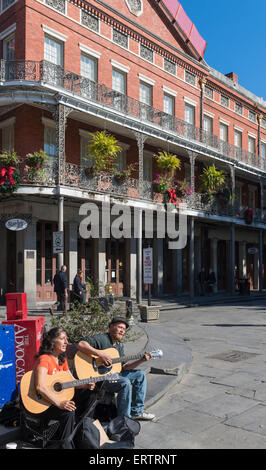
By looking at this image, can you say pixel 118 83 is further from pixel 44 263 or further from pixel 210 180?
pixel 44 263

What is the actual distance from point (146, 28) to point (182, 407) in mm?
20549

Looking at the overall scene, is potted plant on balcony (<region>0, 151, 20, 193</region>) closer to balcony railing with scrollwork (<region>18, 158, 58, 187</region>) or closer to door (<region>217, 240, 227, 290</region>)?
balcony railing with scrollwork (<region>18, 158, 58, 187</region>)

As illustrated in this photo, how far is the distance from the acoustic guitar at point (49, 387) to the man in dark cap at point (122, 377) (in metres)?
0.44

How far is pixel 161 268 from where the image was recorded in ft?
76.1

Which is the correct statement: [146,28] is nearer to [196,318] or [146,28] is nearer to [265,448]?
[196,318]

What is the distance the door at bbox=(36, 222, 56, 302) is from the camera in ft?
57.0

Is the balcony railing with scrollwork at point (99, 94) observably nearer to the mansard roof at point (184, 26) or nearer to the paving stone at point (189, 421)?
the mansard roof at point (184, 26)

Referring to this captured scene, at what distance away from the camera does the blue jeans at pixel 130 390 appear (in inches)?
196

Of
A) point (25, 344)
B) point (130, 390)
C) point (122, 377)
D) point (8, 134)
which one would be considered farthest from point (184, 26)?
point (130, 390)

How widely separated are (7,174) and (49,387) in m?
11.8

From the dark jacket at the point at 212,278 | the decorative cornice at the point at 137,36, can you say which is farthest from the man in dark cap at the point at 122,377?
the dark jacket at the point at 212,278

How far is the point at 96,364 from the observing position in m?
4.78

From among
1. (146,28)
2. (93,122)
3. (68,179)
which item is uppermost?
(146,28)
